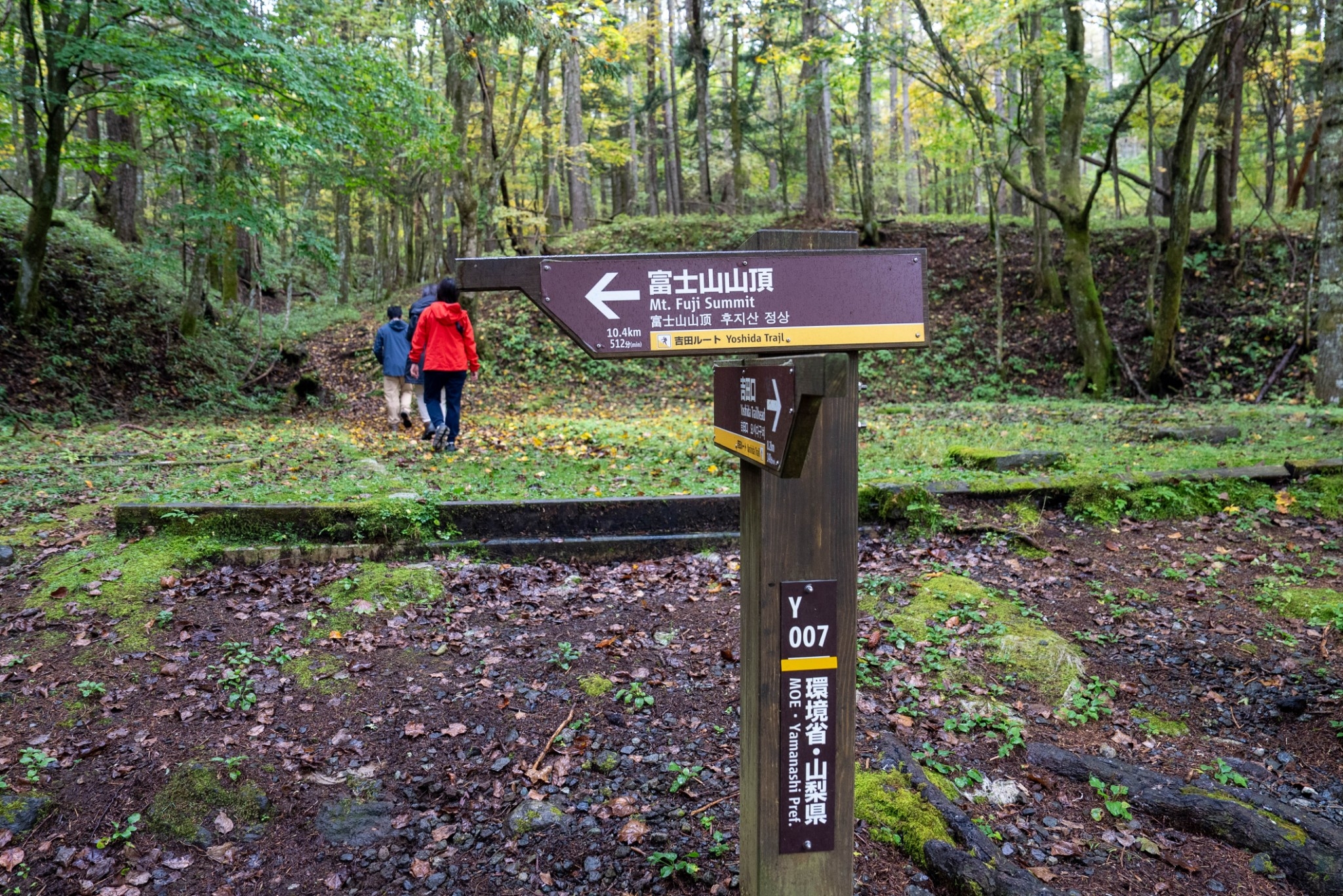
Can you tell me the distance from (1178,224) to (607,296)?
13.5 meters

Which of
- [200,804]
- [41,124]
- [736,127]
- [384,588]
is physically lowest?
[200,804]

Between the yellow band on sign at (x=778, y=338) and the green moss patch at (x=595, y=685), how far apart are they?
Answer: 2.82 m

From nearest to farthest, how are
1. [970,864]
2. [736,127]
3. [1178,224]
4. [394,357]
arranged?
[970,864] < [394,357] < [1178,224] < [736,127]

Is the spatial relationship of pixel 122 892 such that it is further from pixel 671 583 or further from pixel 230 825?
pixel 671 583

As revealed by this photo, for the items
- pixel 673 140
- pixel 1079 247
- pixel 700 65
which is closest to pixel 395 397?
pixel 1079 247

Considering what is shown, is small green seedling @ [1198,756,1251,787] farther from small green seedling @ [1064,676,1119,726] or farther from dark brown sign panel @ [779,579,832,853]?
dark brown sign panel @ [779,579,832,853]

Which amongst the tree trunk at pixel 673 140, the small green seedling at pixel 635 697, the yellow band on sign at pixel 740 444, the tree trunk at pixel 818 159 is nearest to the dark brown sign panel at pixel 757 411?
the yellow band on sign at pixel 740 444

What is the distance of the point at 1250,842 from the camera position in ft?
10.3

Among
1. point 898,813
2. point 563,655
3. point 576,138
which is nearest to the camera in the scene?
point 898,813

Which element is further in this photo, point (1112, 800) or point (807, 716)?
point (1112, 800)

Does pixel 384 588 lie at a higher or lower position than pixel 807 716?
lower

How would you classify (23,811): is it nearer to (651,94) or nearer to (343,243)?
(651,94)

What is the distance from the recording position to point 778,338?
88.5 inches

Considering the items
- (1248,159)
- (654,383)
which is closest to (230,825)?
(654,383)
